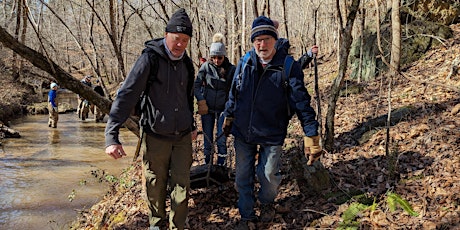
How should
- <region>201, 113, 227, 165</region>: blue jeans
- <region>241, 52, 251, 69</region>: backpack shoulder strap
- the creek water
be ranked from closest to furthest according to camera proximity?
<region>241, 52, 251, 69</region>: backpack shoulder strap, <region>201, 113, 227, 165</region>: blue jeans, the creek water

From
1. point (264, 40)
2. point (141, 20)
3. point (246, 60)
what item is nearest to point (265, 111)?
point (246, 60)

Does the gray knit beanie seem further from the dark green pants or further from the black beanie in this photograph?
the dark green pants

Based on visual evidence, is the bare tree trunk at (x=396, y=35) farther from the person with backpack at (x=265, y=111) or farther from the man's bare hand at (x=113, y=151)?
the man's bare hand at (x=113, y=151)

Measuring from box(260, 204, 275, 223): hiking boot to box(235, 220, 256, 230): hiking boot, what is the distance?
14 centimetres

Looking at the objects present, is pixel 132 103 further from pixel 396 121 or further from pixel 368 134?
pixel 396 121

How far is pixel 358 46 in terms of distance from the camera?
10.8 meters

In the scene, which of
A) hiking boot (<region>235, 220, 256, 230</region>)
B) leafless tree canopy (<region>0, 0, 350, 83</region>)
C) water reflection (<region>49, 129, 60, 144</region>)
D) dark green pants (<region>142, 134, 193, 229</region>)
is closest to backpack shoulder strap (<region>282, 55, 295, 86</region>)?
dark green pants (<region>142, 134, 193, 229</region>)

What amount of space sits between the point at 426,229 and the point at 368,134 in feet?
8.55

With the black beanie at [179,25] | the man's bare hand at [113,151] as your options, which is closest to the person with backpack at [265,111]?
the black beanie at [179,25]

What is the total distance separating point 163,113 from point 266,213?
5.25 ft

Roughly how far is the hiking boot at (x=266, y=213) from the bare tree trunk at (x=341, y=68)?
5.76 feet

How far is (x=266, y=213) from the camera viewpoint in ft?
12.2

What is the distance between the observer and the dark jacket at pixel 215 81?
5.05 m

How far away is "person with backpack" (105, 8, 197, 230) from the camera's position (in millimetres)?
3076
